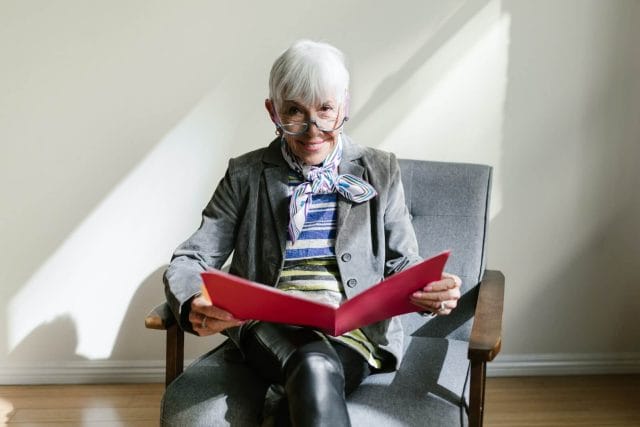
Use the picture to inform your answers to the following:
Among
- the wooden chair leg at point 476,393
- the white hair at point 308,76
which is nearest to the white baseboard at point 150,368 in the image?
the wooden chair leg at point 476,393

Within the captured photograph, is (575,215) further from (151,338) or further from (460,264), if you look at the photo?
(151,338)

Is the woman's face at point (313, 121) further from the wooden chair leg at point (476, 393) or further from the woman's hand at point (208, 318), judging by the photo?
the wooden chair leg at point (476, 393)

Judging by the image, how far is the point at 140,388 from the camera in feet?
8.96

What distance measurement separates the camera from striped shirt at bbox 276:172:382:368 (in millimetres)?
1889

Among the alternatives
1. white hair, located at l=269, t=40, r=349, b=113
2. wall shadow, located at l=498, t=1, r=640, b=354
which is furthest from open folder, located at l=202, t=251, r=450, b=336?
wall shadow, located at l=498, t=1, r=640, b=354

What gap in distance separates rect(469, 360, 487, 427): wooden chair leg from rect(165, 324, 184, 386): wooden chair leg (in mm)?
714

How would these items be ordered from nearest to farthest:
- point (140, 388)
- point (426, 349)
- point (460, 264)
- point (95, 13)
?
point (426, 349) → point (460, 264) → point (95, 13) → point (140, 388)

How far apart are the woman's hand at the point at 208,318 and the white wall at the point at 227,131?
39.2 inches

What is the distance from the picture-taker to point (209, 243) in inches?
77.2

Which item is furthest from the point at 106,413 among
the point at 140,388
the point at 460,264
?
the point at 460,264

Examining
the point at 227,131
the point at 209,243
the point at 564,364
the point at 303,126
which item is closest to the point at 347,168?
the point at 303,126

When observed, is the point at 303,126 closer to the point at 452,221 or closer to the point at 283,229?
the point at 283,229

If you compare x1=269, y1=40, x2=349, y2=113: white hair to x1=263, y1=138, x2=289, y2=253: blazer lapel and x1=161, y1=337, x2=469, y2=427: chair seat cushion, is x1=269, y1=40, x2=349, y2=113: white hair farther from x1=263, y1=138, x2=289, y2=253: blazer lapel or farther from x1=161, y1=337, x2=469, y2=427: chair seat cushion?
x1=161, y1=337, x2=469, y2=427: chair seat cushion

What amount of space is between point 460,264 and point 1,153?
1.54 m
